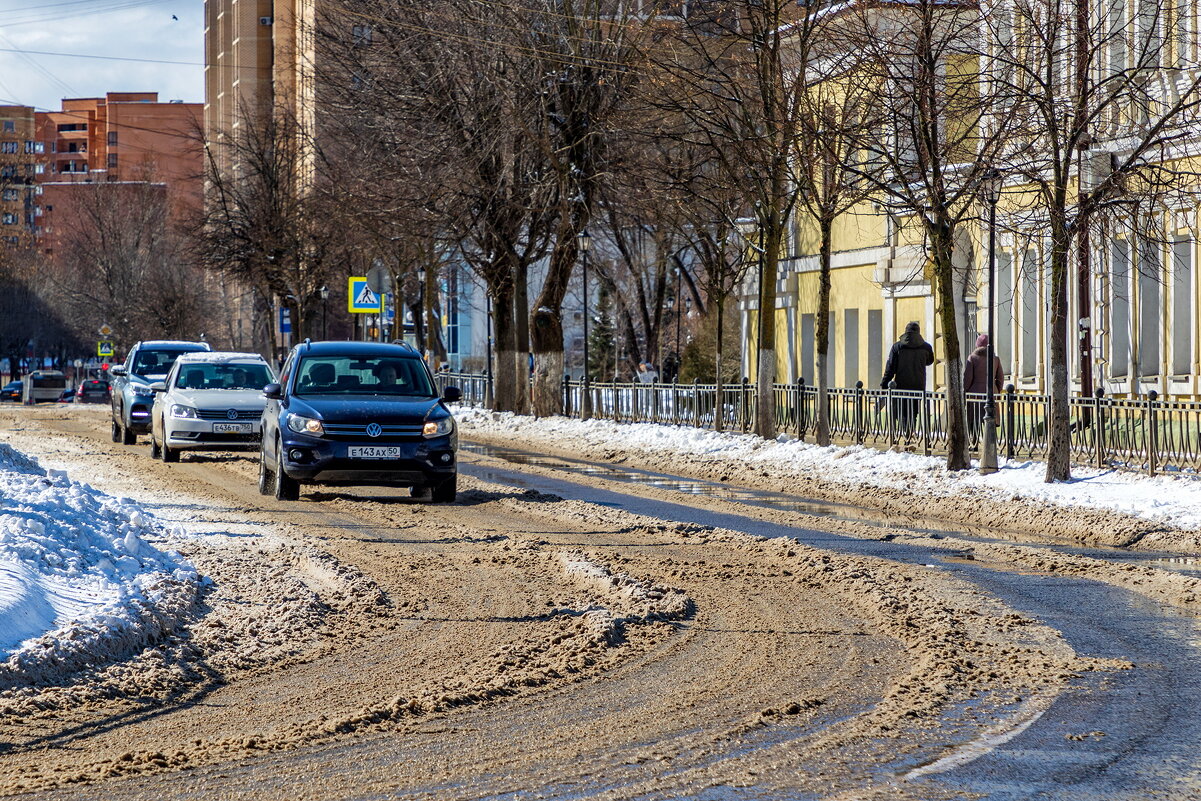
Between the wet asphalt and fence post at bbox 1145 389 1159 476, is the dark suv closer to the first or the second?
the wet asphalt

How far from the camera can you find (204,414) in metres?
23.5

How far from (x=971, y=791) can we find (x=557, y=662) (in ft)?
9.67

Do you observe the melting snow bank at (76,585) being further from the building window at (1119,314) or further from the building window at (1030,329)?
the building window at (1030,329)

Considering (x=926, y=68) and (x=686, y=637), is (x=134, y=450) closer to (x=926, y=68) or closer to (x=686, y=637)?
(x=926, y=68)

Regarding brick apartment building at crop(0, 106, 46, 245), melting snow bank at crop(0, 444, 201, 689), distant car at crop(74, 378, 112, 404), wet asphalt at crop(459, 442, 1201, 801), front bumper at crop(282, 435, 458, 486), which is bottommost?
wet asphalt at crop(459, 442, 1201, 801)

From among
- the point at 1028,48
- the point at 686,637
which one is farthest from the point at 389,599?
the point at 1028,48

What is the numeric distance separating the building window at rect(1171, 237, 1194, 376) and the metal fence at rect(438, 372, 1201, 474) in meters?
0.72

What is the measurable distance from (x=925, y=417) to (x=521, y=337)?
16488mm

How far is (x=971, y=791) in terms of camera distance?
5625 millimetres

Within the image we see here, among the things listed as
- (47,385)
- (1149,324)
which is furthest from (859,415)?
(47,385)

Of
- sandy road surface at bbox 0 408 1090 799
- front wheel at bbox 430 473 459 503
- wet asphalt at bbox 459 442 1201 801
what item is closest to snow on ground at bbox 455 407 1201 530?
wet asphalt at bbox 459 442 1201 801

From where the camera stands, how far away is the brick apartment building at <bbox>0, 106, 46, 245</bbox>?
101 metres

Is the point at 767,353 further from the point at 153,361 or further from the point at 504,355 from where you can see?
the point at 504,355

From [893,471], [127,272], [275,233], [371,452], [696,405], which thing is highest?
[127,272]
